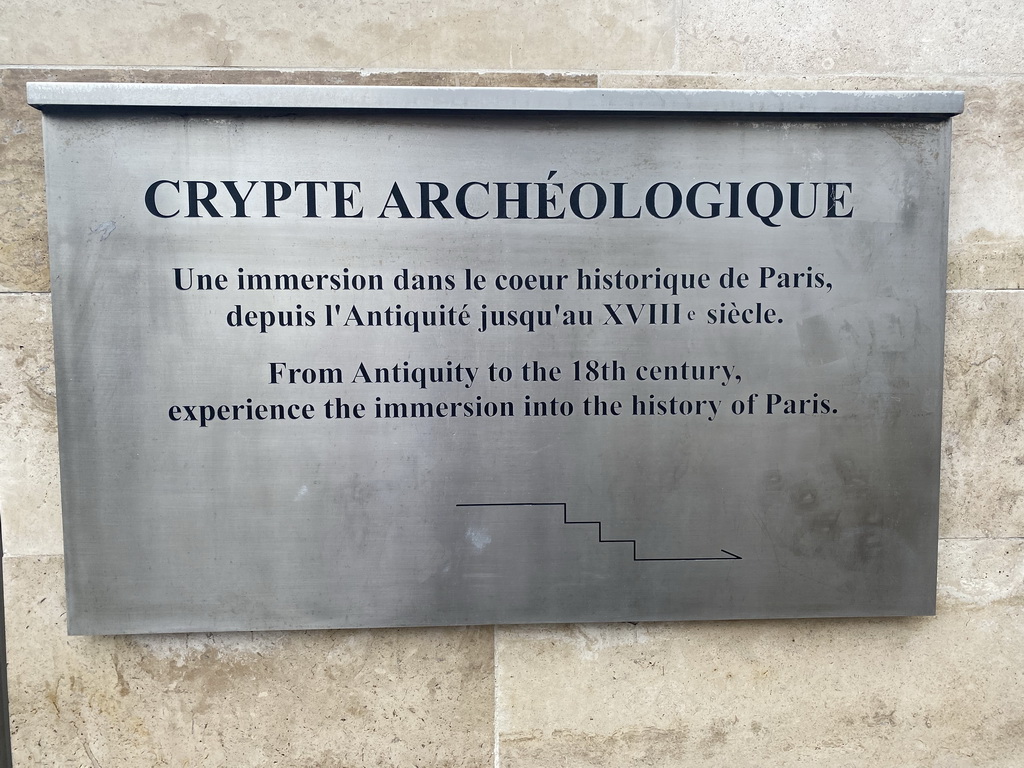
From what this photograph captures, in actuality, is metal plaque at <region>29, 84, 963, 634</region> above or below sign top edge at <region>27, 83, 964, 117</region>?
below

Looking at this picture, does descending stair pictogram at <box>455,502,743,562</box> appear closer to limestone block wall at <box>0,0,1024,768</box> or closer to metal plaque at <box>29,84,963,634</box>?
metal plaque at <box>29,84,963,634</box>

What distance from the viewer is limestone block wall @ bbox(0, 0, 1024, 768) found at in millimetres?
1914

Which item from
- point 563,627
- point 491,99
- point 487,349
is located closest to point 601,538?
point 563,627

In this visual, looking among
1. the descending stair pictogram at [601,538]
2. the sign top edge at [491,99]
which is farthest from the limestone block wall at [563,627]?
the descending stair pictogram at [601,538]

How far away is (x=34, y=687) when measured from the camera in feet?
6.50

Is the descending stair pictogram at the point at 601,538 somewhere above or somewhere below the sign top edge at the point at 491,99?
below

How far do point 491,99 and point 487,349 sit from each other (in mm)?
632

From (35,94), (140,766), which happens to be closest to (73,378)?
(35,94)

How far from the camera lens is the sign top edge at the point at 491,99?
1.81 m

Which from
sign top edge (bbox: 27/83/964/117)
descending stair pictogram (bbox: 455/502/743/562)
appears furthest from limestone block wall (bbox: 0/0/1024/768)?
descending stair pictogram (bbox: 455/502/743/562)

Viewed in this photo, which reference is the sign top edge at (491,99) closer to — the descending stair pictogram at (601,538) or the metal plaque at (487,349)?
the metal plaque at (487,349)

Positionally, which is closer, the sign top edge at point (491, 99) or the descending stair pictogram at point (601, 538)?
the sign top edge at point (491, 99)

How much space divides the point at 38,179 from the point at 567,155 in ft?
4.51

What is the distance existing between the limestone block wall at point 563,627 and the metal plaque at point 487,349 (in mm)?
128
